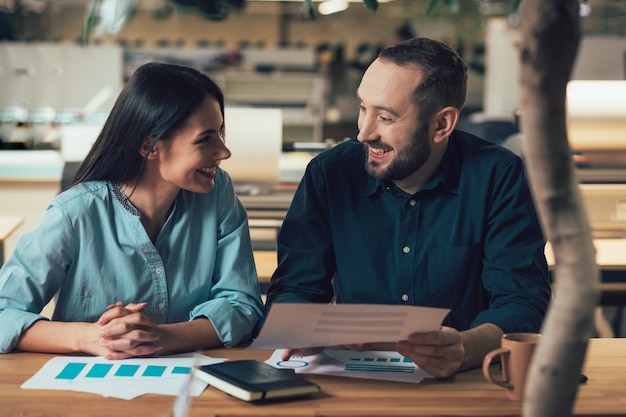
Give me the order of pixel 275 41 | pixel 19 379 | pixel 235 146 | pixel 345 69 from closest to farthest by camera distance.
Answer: pixel 19 379, pixel 235 146, pixel 345 69, pixel 275 41

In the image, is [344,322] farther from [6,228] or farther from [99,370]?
[6,228]

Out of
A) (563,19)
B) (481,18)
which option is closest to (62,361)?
(563,19)

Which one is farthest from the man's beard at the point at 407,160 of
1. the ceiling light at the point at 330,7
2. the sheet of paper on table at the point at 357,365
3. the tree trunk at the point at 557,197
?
the ceiling light at the point at 330,7

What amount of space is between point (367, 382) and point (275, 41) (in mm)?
8986

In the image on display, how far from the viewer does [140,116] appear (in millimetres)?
1669

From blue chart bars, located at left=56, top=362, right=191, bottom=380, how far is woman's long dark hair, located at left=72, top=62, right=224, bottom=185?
41cm

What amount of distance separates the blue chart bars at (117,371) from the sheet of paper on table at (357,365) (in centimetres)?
17

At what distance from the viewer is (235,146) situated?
9.59 ft

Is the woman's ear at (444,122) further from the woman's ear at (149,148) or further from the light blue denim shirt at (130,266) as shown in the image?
the woman's ear at (149,148)

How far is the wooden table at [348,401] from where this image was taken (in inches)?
49.1

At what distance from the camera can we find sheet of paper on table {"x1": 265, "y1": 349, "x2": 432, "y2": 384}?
1.43 m

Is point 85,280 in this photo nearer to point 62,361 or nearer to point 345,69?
point 62,361

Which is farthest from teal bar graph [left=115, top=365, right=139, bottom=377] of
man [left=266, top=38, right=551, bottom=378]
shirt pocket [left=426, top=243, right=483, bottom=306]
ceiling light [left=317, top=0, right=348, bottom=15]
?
ceiling light [left=317, top=0, right=348, bottom=15]

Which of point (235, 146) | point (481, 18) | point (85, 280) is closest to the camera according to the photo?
point (85, 280)
